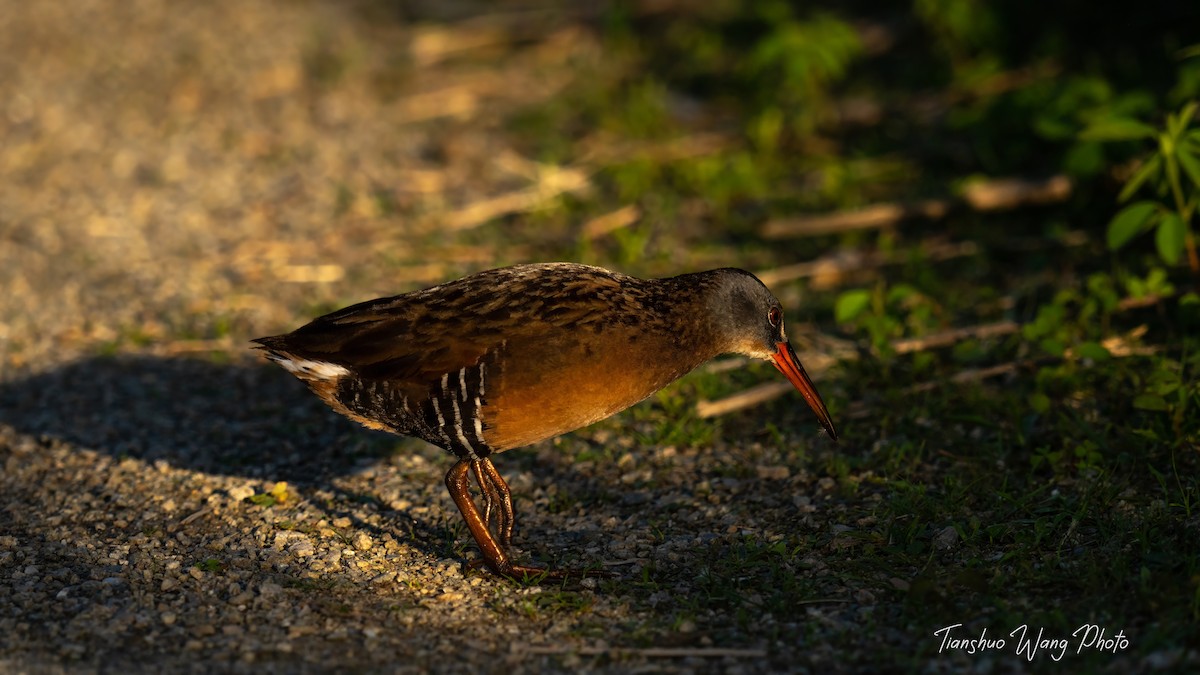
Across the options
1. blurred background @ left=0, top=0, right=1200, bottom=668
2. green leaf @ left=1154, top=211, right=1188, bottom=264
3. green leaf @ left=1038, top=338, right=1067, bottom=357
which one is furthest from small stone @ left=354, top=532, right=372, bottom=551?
green leaf @ left=1154, top=211, right=1188, bottom=264

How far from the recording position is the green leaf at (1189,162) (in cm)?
609

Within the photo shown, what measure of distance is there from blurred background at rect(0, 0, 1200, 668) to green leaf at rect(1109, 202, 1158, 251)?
0.01m

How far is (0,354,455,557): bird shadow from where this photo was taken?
6.21m

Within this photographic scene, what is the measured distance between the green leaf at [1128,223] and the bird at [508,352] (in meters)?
2.00

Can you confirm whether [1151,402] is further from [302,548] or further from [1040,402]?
[302,548]

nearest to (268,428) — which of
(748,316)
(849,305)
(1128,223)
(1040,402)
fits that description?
(748,316)

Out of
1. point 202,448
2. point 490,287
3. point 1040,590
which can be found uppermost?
point 490,287

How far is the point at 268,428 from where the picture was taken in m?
6.73

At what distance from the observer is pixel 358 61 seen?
12.6 m

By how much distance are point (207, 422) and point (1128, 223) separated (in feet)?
15.6

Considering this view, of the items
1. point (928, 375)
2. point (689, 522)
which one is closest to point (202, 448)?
point (689, 522)

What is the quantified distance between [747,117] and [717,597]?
245 inches

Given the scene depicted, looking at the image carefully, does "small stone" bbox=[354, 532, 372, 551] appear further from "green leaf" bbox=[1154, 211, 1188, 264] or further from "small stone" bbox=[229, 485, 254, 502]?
"green leaf" bbox=[1154, 211, 1188, 264]

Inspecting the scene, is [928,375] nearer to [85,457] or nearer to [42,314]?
[85,457]
